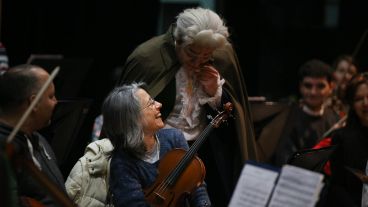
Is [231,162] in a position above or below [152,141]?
below

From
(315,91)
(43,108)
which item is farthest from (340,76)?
(43,108)

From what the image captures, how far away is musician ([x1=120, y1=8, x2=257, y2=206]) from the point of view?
3.85 meters

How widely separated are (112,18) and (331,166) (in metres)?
2.86

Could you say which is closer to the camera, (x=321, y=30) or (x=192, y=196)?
(x=192, y=196)

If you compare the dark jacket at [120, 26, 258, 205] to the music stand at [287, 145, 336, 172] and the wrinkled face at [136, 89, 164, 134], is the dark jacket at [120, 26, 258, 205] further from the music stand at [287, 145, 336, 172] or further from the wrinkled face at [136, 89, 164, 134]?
the music stand at [287, 145, 336, 172]

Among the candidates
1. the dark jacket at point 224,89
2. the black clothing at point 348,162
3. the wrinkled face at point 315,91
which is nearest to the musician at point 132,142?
the dark jacket at point 224,89

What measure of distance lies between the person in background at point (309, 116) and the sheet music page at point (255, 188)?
2.72m

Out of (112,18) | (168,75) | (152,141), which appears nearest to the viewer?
(152,141)

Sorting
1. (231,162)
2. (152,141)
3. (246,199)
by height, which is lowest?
(231,162)

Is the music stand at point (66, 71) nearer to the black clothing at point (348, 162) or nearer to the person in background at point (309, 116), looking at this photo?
the person in background at point (309, 116)

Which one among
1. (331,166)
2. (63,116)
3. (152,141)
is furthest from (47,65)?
(331,166)

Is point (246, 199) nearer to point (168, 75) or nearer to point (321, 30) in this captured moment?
point (168, 75)

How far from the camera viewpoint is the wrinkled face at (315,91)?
5.55 meters

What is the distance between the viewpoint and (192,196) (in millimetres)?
3607
